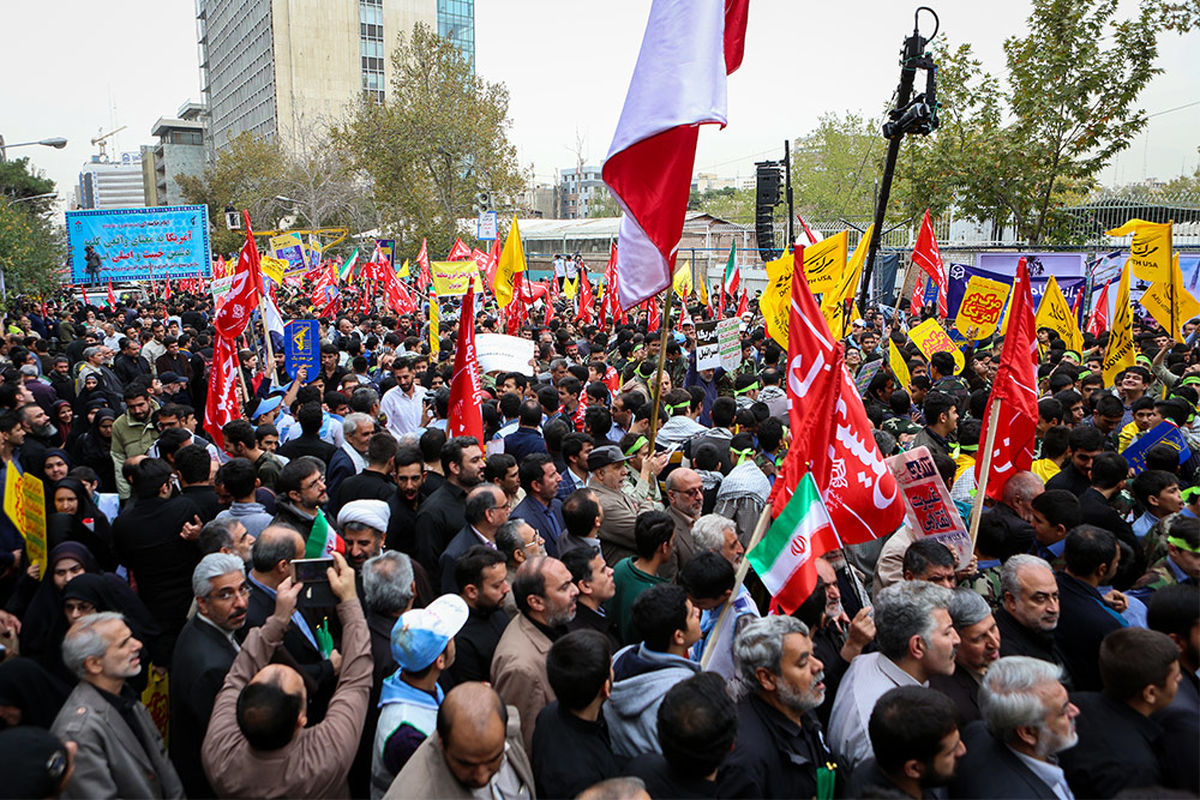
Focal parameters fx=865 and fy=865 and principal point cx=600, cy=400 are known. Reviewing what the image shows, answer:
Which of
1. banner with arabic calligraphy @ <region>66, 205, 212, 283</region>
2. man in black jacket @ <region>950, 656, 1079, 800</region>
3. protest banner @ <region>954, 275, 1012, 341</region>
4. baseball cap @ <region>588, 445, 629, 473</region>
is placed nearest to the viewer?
man in black jacket @ <region>950, 656, 1079, 800</region>

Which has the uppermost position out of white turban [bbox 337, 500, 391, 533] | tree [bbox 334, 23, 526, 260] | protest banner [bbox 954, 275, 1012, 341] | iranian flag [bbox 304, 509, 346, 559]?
tree [bbox 334, 23, 526, 260]

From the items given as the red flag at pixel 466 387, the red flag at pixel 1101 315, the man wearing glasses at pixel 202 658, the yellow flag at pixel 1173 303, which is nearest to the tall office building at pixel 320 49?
the red flag at pixel 1101 315

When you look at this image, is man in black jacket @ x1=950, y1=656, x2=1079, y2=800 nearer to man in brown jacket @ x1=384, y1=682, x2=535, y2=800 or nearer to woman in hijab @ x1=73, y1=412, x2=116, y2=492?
man in brown jacket @ x1=384, y1=682, x2=535, y2=800

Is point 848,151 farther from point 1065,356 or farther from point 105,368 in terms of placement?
point 105,368

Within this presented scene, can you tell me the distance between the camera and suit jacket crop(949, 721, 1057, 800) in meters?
2.82

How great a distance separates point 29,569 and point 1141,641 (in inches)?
207

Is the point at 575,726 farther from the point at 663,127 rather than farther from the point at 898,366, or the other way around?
the point at 898,366

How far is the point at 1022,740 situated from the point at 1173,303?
9032 mm

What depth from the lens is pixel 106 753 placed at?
314cm

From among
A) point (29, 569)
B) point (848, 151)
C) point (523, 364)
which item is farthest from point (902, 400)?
point (848, 151)

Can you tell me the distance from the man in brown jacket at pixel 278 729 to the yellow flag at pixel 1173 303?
10.00 metres

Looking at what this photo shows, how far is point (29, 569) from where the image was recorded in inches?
184

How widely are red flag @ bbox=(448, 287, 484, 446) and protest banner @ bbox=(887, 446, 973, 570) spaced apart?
3357mm

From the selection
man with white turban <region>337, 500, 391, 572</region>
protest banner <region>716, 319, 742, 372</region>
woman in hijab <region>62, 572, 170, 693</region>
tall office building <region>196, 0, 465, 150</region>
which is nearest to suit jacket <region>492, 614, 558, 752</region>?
man with white turban <region>337, 500, 391, 572</region>
